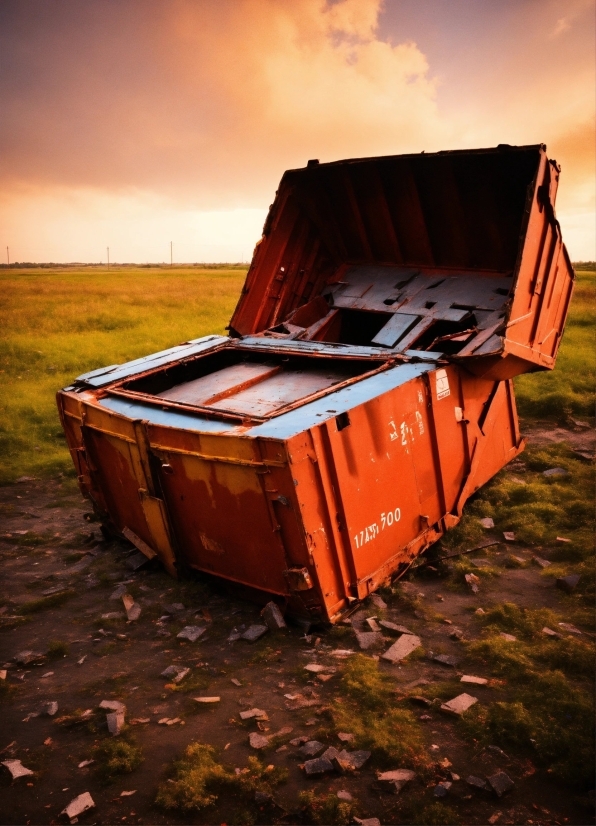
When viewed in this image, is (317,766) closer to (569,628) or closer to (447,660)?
(447,660)

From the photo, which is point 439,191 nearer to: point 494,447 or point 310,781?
point 494,447

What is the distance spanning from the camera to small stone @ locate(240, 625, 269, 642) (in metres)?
4.22

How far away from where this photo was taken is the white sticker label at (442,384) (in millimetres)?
4973

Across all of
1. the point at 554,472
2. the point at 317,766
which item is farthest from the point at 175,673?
the point at 554,472

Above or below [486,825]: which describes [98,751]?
above

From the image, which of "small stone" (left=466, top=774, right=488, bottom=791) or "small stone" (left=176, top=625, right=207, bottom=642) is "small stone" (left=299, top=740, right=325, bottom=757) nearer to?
"small stone" (left=466, top=774, right=488, bottom=791)

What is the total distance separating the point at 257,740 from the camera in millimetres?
3283

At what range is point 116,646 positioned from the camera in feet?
14.1

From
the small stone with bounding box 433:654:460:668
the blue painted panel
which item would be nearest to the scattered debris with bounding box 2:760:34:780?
the small stone with bounding box 433:654:460:668

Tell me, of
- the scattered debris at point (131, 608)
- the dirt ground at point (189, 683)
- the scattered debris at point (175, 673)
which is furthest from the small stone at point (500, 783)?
the scattered debris at point (131, 608)

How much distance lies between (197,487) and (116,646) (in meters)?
1.19

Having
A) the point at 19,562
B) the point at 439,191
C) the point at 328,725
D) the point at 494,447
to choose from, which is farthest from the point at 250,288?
the point at 328,725

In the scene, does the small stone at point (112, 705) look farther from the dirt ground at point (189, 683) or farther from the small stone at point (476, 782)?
the small stone at point (476, 782)

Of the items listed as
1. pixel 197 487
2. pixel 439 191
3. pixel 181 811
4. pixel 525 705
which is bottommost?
pixel 525 705
